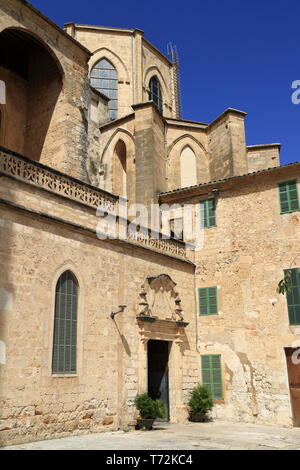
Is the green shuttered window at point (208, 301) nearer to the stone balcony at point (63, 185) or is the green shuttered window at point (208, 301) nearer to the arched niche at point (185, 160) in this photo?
the stone balcony at point (63, 185)

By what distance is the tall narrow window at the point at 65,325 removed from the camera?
9.98 meters

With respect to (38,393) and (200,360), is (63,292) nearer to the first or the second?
(38,393)

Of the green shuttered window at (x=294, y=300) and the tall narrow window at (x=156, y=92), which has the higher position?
the tall narrow window at (x=156, y=92)

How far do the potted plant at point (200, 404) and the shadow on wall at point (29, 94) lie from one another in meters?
8.52

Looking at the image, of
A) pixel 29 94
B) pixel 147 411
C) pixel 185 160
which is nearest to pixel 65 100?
pixel 29 94

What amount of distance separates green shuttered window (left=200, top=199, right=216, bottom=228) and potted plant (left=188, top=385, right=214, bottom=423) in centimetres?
533

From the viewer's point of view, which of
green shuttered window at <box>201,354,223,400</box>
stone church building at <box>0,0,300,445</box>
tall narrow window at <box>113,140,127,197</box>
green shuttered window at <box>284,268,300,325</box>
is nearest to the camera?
stone church building at <box>0,0,300,445</box>

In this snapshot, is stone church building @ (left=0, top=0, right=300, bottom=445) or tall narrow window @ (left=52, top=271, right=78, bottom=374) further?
tall narrow window @ (left=52, top=271, right=78, bottom=374)

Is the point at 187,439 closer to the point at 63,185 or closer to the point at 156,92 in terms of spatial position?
the point at 63,185

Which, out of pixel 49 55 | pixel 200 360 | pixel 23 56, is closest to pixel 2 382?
pixel 200 360

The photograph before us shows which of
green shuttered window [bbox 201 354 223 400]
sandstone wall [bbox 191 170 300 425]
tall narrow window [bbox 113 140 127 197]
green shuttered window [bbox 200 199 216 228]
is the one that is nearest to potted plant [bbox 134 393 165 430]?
green shuttered window [bbox 201 354 223 400]

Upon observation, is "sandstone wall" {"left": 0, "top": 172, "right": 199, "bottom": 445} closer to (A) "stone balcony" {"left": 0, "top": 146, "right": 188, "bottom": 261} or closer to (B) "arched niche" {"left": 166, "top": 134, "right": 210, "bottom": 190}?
(A) "stone balcony" {"left": 0, "top": 146, "right": 188, "bottom": 261}

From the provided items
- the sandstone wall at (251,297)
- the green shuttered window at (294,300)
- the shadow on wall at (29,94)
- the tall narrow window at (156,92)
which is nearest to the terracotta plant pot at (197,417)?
the sandstone wall at (251,297)

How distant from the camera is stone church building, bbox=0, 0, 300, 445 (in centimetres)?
952
